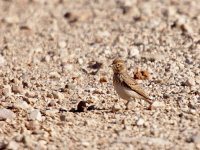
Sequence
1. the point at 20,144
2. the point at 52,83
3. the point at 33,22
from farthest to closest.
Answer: the point at 33,22 < the point at 52,83 < the point at 20,144

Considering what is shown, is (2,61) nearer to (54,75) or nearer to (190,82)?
(54,75)

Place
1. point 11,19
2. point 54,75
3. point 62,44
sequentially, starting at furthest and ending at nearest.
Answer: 1. point 11,19
2. point 62,44
3. point 54,75

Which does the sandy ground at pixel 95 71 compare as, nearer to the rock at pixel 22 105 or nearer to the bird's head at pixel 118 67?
the rock at pixel 22 105

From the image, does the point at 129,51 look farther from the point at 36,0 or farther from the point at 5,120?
the point at 36,0

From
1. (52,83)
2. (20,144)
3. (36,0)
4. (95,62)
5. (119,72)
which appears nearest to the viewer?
(20,144)

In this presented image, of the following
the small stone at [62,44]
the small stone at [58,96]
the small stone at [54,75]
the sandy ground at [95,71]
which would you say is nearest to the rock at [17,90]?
the sandy ground at [95,71]

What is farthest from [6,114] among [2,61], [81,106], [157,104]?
[2,61]

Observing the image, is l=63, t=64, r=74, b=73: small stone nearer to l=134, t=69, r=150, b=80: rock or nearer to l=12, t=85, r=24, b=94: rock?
l=134, t=69, r=150, b=80: rock

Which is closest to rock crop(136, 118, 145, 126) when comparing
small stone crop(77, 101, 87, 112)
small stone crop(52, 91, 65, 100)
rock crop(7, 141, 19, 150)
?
small stone crop(77, 101, 87, 112)

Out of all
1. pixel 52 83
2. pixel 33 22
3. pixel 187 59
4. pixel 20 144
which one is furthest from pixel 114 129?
pixel 33 22
